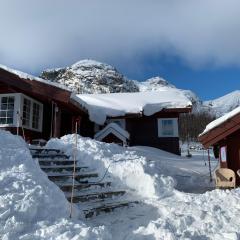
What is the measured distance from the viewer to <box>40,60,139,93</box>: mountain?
375ft

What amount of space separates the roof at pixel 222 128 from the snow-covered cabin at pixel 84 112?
6.81 meters

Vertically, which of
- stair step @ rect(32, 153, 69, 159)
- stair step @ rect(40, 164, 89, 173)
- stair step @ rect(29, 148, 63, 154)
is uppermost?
stair step @ rect(29, 148, 63, 154)

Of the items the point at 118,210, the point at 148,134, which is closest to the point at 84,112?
the point at 148,134

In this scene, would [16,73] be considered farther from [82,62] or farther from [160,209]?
[82,62]

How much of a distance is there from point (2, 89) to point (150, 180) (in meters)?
10.4

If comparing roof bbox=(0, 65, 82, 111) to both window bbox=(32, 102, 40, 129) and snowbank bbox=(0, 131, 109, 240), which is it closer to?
window bbox=(32, 102, 40, 129)

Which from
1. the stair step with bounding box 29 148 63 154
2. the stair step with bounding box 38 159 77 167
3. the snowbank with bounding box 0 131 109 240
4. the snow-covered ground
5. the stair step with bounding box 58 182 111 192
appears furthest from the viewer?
the stair step with bounding box 29 148 63 154

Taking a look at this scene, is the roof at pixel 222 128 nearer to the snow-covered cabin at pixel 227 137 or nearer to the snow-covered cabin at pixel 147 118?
the snow-covered cabin at pixel 227 137

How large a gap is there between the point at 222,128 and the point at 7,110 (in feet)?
32.1

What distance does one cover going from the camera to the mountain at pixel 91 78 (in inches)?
4502

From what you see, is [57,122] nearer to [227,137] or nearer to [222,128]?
[227,137]

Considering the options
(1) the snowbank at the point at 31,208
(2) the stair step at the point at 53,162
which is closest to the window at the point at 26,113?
(2) the stair step at the point at 53,162

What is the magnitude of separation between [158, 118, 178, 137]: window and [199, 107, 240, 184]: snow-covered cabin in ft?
30.4

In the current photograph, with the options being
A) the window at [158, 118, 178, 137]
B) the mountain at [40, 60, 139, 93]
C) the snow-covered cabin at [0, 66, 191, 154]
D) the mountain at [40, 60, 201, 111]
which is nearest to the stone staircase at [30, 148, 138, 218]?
the snow-covered cabin at [0, 66, 191, 154]
